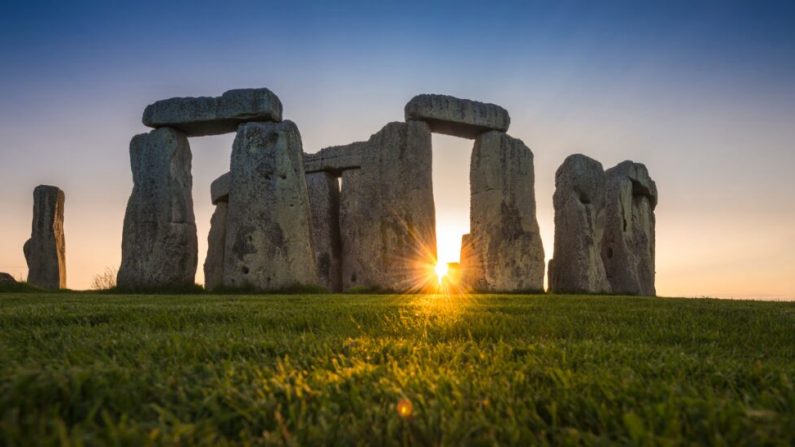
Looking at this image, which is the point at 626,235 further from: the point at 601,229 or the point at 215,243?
the point at 215,243

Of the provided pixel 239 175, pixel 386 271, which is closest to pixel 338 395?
pixel 239 175

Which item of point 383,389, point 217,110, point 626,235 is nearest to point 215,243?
point 217,110

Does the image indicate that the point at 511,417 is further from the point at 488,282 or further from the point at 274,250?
the point at 488,282

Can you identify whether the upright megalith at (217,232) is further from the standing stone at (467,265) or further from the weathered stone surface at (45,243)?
the standing stone at (467,265)

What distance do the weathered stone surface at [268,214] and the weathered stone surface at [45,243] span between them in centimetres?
833

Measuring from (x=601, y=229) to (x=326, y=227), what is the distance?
7261mm

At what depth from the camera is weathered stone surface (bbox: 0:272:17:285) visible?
370 inches

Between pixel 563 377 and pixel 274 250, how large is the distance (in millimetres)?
8614

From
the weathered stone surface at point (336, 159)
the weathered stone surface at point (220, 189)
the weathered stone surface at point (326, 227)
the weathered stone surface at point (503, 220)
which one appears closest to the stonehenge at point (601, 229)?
the weathered stone surface at point (503, 220)

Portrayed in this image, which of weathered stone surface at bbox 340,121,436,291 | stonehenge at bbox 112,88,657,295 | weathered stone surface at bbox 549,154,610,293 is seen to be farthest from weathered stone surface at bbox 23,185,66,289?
weathered stone surface at bbox 549,154,610,293

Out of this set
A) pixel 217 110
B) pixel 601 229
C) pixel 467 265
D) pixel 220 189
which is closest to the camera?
pixel 217 110

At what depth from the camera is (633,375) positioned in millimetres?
→ 1812

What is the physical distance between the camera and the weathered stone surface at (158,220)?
10266mm

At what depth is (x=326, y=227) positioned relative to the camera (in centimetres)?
1462
